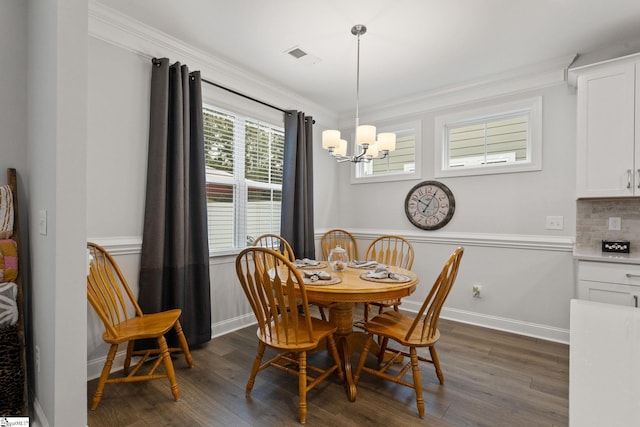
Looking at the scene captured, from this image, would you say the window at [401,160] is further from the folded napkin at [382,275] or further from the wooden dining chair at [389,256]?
the folded napkin at [382,275]

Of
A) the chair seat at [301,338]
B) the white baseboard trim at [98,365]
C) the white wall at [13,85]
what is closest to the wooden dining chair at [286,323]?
the chair seat at [301,338]

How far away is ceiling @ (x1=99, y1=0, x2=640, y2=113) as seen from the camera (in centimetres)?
217

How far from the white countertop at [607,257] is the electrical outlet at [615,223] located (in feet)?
0.76

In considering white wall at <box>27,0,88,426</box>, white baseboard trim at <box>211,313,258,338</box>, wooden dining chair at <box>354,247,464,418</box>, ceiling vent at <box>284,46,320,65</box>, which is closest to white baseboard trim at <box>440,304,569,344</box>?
wooden dining chair at <box>354,247,464,418</box>

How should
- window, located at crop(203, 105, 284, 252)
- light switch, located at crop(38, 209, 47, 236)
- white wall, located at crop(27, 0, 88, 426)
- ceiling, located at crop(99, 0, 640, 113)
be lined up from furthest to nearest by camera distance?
window, located at crop(203, 105, 284, 252)
ceiling, located at crop(99, 0, 640, 113)
light switch, located at crop(38, 209, 47, 236)
white wall, located at crop(27, 0, 88, 426)

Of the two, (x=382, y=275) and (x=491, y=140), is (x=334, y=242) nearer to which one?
(x=382, y=275)

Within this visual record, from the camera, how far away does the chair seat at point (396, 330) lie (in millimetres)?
1879

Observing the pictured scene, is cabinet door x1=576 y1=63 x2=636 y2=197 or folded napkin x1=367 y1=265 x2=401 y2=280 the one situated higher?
cabinet door x1=576 y1=63 x2=636 y2=197

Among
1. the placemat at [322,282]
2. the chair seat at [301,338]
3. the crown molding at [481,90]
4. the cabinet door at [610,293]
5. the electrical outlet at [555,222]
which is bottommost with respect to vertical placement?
the chair seat at [301,338]

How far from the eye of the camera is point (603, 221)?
2.78m

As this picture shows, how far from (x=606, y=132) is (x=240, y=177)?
10.6 ft

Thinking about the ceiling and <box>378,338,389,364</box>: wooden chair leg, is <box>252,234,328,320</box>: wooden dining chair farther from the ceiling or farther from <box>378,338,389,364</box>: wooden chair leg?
the ceiling

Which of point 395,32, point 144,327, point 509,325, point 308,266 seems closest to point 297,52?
point 395,32

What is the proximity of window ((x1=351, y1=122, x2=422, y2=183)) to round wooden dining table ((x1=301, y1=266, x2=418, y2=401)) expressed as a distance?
1881mm
